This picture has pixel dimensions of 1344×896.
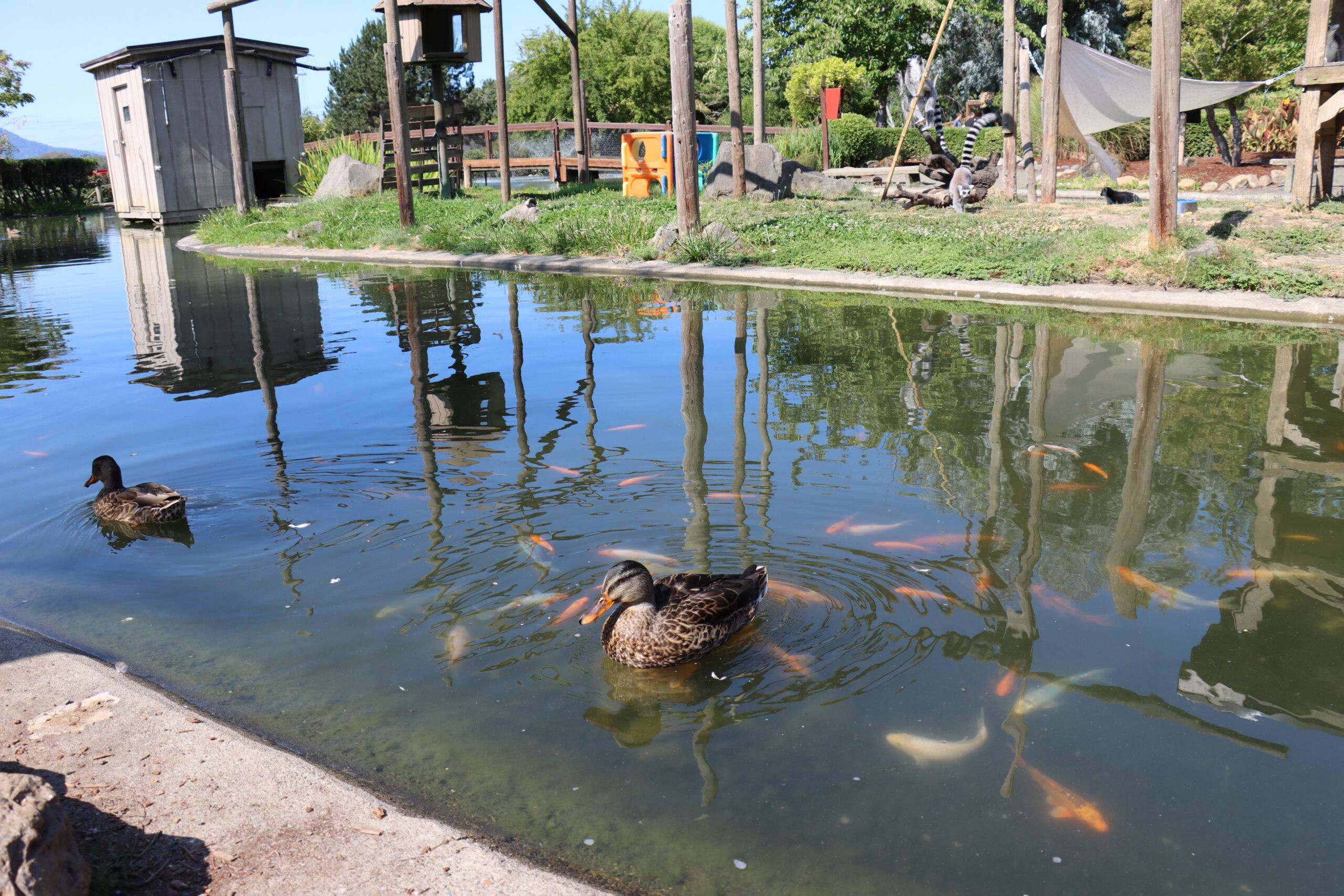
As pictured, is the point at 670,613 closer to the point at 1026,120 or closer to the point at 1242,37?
the point at 1026,120

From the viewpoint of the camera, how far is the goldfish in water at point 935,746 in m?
3.86

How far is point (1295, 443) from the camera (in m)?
7.14

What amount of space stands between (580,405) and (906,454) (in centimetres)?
286

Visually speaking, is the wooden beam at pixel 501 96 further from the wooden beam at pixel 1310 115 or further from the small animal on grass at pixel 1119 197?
the wooden beam at pixel 1310 115

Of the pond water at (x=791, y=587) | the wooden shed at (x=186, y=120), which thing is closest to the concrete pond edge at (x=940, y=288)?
the pond water at (x=791, y=587)

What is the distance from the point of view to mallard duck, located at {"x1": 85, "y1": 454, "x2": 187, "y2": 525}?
20.7 ft

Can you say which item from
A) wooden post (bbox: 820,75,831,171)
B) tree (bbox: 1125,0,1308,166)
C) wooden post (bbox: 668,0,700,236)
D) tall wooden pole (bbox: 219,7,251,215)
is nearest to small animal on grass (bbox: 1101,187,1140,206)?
wooden post (bbox: 668,0,700,236)

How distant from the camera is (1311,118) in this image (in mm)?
15148

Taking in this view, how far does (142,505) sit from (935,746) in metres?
4.78

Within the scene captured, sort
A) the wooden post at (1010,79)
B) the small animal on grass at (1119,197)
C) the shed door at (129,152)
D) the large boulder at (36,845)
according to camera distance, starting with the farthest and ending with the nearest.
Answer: the shed door at (129,152)
the wooden post at (1010,79)
the small animal on grass at (1119,197)
the large boulder at (36,845)

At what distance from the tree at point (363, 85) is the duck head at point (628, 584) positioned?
57757 mm

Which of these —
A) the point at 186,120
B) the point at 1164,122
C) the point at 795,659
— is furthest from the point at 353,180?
the point at 795,659

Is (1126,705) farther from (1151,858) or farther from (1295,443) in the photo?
(1295,443)

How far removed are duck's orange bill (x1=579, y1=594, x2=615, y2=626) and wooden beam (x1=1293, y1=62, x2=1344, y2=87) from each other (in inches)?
540
